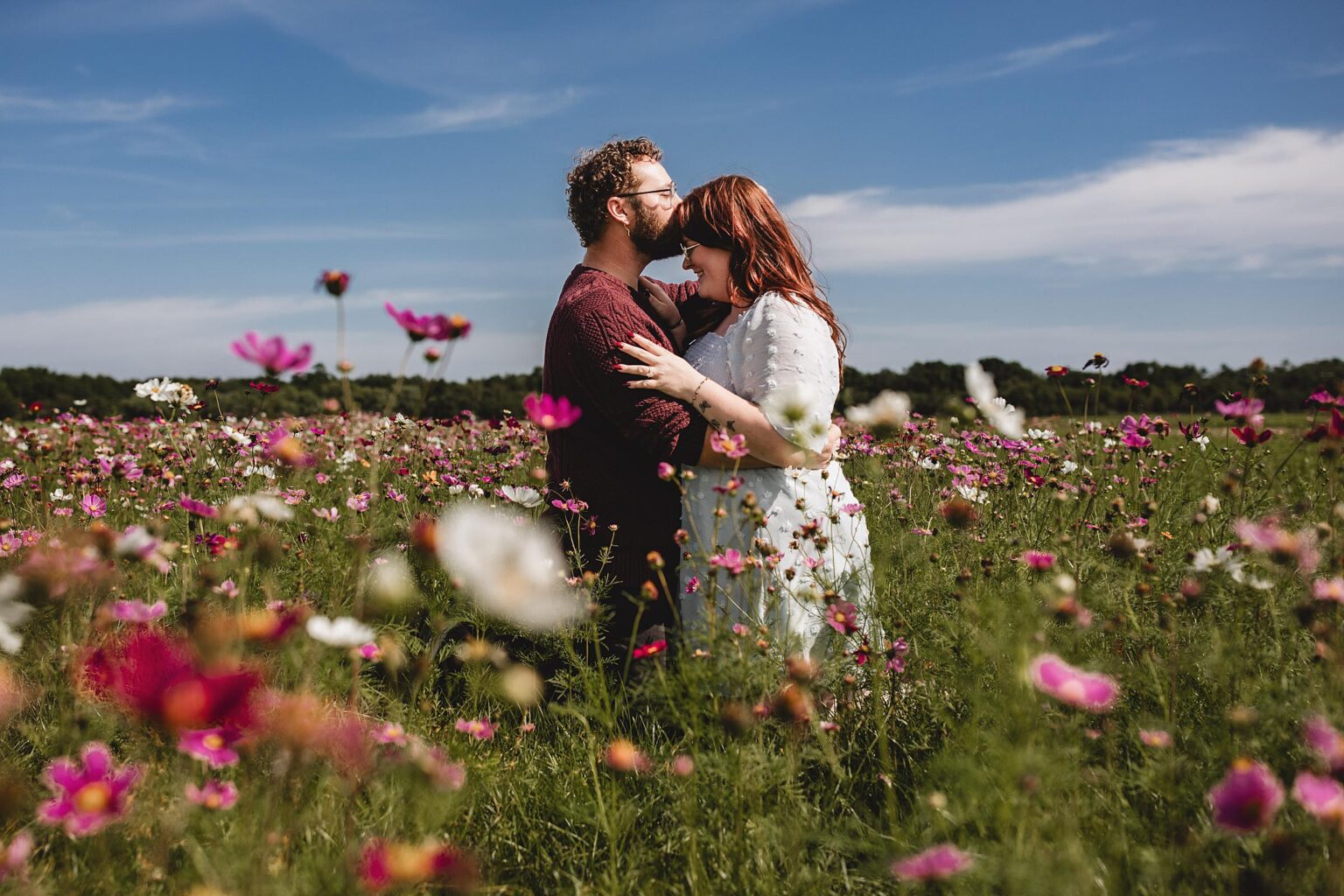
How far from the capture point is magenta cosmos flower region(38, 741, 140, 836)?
1194 mm

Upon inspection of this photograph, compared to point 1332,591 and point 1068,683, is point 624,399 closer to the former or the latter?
point 1068,683

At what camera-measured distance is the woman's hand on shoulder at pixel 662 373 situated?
2572mm

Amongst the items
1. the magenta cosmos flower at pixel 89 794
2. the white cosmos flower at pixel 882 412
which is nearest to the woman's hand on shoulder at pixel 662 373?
the white cosmos flower at pixel 882 412

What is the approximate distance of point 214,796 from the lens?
4.36 ft

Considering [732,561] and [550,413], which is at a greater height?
[550,413]

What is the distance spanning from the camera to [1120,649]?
7.93 ft

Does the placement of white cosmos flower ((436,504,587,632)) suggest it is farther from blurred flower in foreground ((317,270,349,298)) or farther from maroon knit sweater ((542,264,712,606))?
blurred flower in foreground ((317,270,349,298))

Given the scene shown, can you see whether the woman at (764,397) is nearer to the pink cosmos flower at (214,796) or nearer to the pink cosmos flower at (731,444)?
the pink cosmos flower at (731,444)

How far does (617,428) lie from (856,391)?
483 cm

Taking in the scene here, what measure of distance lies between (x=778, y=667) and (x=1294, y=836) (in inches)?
41.3

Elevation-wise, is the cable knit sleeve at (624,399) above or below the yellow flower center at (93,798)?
above

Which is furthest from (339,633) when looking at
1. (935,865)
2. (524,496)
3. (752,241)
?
(752,241)

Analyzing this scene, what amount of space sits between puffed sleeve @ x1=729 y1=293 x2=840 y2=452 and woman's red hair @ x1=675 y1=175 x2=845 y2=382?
0.14 m

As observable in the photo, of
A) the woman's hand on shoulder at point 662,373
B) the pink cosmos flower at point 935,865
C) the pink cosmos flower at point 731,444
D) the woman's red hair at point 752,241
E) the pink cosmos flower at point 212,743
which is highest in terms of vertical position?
the woman's red hair at point 752,241
